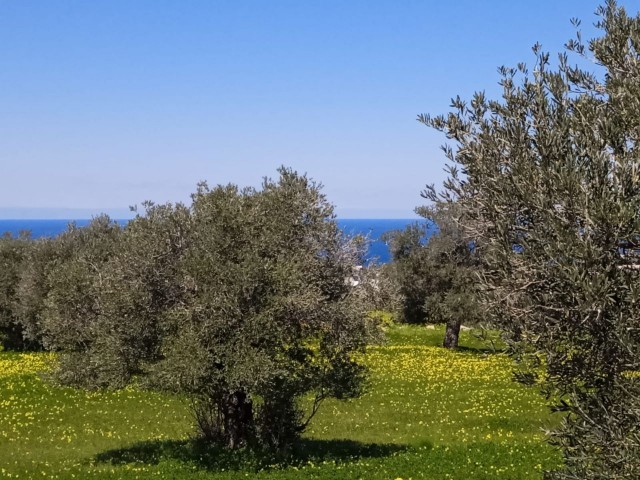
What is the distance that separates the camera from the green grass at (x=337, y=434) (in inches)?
763

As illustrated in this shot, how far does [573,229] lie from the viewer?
8422mm

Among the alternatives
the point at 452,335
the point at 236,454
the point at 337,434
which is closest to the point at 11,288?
the point at 452,335

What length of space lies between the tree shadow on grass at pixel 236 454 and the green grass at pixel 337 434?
0.15 feet

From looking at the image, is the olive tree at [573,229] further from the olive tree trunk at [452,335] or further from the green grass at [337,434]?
the olive tree trunk at [452,335]

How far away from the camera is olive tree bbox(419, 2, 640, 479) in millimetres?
8250

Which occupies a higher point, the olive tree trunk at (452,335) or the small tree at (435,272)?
the small tree at (435,272)

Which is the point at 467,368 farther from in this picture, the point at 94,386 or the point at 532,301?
the point at 532,301

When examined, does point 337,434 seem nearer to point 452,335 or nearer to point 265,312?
point 265,312

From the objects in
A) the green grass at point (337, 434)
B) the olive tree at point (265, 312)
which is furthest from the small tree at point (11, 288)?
the olive tree at point (265, 312)

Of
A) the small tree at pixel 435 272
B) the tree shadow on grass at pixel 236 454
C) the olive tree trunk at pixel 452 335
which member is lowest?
the olive tree trunk at pixel 452 335

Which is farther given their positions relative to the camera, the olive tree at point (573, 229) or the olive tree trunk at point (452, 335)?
the olive tree trunk at point (452, 335)

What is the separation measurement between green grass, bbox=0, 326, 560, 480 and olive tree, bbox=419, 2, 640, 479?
2.13 m

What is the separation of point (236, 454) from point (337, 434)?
6.91m

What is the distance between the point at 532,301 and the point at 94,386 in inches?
597
